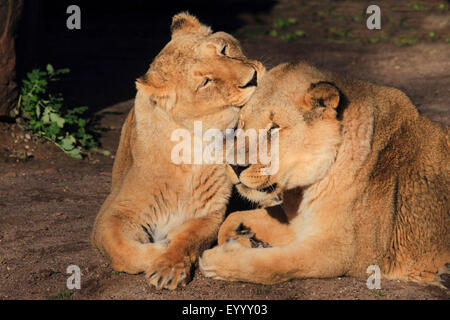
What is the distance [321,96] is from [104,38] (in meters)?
11.0

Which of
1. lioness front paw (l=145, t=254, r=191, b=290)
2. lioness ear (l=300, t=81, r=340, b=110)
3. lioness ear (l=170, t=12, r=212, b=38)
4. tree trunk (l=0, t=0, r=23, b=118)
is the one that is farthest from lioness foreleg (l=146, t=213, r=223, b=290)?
tree trunk (l=0, t=0, r=23, b=118)

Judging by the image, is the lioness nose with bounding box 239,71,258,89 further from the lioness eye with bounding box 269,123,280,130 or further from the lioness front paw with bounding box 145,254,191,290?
the lioness front paw with bounding box 145,254,191,290

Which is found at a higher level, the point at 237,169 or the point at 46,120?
the point at 46,120

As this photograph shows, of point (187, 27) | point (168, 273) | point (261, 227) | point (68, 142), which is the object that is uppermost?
point (187, 27)

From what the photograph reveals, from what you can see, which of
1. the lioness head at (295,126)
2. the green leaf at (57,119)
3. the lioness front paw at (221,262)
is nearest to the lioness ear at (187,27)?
the lioness head at (295,126)

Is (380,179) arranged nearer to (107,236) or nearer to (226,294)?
(226,294)

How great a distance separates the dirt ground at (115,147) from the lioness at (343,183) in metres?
0.19

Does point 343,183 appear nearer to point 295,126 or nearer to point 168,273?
point 295,126

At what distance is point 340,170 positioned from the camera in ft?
14.8

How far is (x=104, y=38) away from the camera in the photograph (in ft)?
47.8

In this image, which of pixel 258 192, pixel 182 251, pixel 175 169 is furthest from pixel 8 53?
pixel 258 192

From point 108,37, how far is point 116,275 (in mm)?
10498

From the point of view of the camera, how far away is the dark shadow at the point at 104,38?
31.9ft

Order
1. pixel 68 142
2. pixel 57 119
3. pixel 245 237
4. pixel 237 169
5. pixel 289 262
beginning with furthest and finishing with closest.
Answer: pixel 57 119 → pixel 68 142 → pixel 245 237 → pixel 237 169 → pixel 289 262
